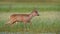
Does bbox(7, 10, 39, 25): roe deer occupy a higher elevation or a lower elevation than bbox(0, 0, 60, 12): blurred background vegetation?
lower

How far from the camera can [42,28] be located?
1583mm

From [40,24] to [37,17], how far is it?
0.29ft

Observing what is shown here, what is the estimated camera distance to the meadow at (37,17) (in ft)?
5.19

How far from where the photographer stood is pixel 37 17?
160 centimetres

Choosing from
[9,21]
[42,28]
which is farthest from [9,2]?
[42,28]

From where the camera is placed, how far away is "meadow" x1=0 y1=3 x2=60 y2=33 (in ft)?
5.19

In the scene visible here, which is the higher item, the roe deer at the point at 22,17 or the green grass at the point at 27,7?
the green grass at the point at 27,7

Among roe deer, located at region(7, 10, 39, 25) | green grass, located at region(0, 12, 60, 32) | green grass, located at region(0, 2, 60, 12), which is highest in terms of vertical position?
green grass, located at region(0, 2, 60, 12)

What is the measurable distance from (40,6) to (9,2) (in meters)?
0.37

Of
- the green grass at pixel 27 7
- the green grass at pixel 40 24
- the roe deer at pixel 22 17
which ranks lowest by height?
the green grass at pixel 40 24

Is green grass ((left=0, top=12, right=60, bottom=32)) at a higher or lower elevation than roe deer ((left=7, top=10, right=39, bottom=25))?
lower

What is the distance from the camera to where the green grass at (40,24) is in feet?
5.18

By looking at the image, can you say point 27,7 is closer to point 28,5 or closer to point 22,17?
point 28,5

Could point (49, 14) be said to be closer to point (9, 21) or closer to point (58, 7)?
point (58, 7)
